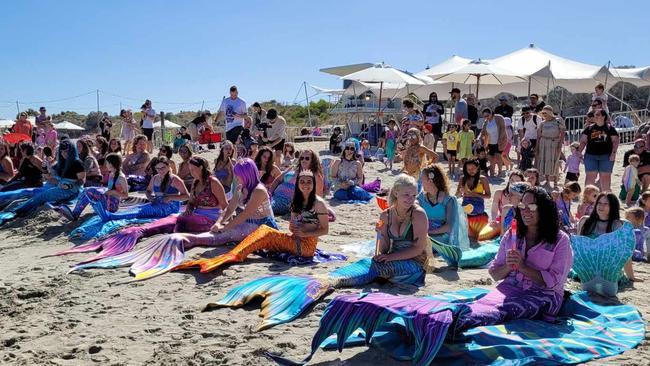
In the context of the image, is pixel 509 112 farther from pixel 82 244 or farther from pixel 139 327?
pixel 139 327

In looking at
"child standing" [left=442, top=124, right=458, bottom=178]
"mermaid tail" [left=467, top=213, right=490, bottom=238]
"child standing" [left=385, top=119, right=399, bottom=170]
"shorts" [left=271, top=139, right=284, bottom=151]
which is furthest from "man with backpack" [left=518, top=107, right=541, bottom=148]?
"mermaid tail" [left=467, top=213, right=490, bottom=238]

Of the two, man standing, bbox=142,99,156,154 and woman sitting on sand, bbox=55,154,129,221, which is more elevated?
man standing, bbox=142,99,156,154

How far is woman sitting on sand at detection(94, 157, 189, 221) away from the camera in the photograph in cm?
815

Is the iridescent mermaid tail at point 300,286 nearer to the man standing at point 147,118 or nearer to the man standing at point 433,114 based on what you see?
the man standing at point 433,114

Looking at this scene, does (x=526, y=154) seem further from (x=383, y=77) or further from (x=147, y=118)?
(x=147, y=118)

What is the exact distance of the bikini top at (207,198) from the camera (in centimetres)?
727

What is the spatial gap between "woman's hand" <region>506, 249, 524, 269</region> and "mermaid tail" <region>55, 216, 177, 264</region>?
13.2 feet

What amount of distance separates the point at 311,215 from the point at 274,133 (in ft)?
20.9

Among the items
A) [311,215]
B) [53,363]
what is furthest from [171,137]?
[53,363]

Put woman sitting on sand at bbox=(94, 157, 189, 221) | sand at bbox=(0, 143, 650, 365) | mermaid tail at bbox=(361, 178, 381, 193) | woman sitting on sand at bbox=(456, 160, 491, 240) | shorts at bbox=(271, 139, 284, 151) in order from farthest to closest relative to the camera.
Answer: shorts at bbox=(271, 139, 284, 151), mermaid tail at bbox=(361, 178, 381, 193), woman sitting on sand at bbox=(94, 157, 189, 221), woman sitting on sand at bbox=(456, 160, 491, 240), sand at bbox=(0, 143, 650, 365)

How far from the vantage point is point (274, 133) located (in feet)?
40.7

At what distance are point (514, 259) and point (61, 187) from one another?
283 inches

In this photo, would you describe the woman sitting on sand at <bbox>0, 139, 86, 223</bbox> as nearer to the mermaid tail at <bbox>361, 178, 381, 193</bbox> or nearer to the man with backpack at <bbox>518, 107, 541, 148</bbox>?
the mermaid tail at <bbox>361, 178, 381, 193</bbox>

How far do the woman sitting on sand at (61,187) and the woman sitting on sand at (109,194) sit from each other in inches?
36.6
